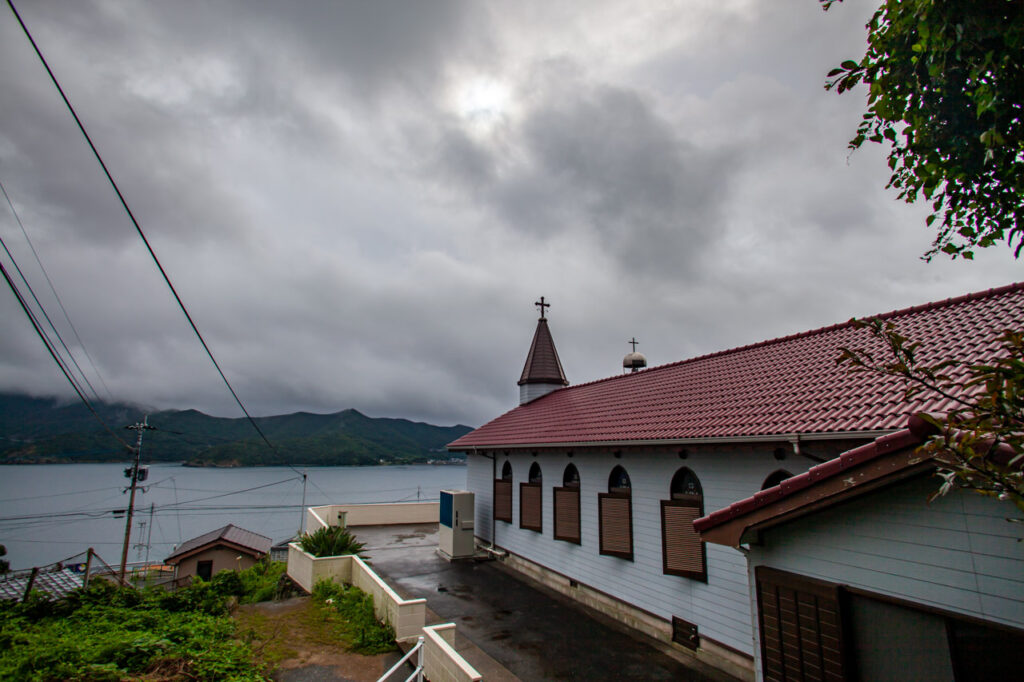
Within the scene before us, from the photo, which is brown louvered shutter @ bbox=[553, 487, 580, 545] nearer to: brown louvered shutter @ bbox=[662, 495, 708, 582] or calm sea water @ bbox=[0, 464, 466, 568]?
brown louvered shutter @ bbox=[662, 495, 708, 582]

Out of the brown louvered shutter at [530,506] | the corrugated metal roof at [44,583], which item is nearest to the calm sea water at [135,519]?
the corrugated metal roof at [44,583]

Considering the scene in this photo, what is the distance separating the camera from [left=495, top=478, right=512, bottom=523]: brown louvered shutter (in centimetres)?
1708

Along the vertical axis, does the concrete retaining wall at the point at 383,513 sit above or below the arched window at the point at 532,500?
below

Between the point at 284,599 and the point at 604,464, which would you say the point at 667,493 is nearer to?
the point at 604,464

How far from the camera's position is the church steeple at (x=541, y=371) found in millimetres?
23031

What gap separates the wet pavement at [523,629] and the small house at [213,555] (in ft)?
38.5

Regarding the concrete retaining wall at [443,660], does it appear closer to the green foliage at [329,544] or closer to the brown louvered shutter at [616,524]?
the brown louvered shutter at [616,524]

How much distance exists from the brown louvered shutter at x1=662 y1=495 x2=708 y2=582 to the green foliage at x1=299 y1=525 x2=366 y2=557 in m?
9.50

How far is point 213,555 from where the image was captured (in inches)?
982

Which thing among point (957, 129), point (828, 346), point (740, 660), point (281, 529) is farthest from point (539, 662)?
point (281, 529)

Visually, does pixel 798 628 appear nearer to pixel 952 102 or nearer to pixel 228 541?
pixel 952 102

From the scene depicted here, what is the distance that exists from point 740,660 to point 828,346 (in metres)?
6.44

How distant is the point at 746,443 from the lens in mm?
8648

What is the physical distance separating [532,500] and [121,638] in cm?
983
